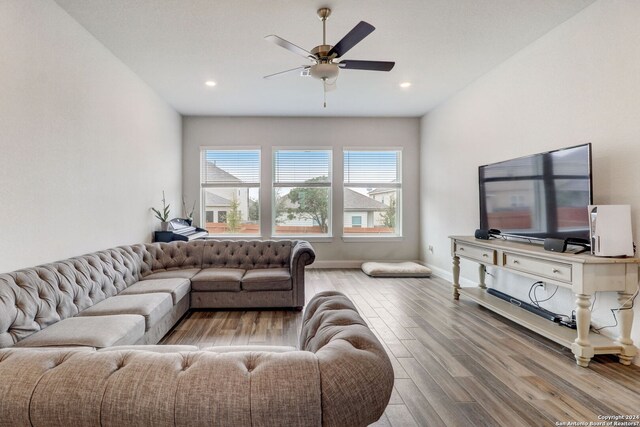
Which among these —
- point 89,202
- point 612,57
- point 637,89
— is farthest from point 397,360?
point 89,202

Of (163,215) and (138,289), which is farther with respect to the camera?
(163,215)

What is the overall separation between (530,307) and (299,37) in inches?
140

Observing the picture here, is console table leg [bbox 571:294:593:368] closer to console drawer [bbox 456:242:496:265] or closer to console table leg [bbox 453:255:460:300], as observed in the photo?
console drawer [bbox 456:242:496:265]

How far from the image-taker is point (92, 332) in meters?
1.96

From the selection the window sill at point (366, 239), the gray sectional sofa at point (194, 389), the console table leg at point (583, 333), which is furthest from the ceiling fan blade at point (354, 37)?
the window sill at point (366, 239)

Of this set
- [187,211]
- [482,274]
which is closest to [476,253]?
[482,274]

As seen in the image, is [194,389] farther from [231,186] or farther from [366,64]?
[231,186]

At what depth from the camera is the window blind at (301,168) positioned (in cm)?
610

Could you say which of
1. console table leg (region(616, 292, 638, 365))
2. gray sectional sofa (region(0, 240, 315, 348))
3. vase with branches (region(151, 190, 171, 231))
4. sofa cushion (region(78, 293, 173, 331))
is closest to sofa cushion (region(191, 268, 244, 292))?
gray sectional sofa (region(0, 240, 315, 348))

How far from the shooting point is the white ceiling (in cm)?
272

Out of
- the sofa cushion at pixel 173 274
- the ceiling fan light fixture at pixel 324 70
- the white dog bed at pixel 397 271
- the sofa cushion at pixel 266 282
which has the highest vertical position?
the ceiling fan light fixture at pixel 324 70

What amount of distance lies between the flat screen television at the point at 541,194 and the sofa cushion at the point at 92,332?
351 cm

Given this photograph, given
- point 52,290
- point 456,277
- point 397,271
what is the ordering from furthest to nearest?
point 397,271 < point 456,277 < point 52,290

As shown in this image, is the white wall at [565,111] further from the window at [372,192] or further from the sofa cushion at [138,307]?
the sofa cushion at [138,307]
